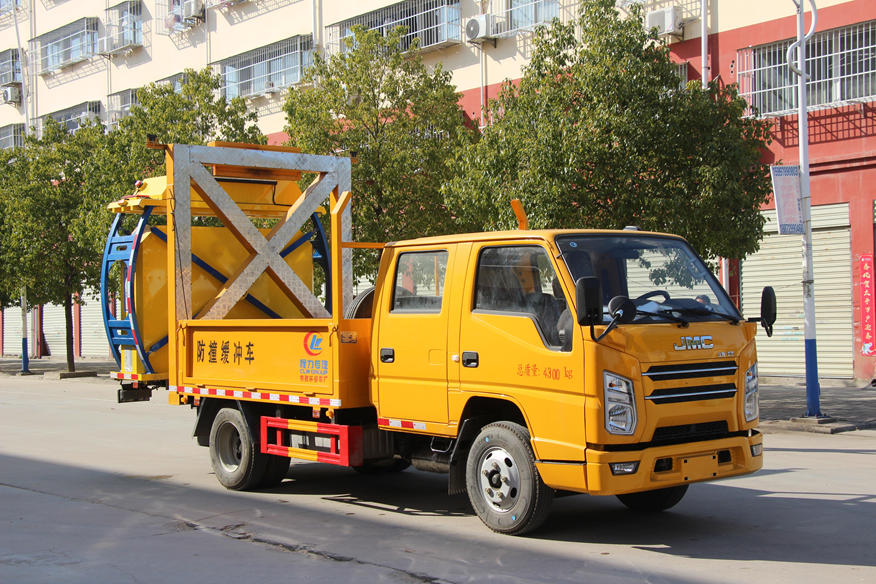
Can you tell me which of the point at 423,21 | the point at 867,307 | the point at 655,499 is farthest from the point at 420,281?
the point at 423,21

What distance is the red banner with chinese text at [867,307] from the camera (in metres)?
18.6

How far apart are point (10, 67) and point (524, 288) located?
4483 cm

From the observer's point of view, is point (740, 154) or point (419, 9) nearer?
point (740, 154)

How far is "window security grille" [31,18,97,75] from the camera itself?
39.7m

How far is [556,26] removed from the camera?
49.2ft

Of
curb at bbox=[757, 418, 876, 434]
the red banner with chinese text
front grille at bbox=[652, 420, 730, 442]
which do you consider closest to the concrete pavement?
curb at bbox=[757, 418, 876, 434]

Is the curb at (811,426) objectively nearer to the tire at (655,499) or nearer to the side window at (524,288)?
the tire at (655,499)

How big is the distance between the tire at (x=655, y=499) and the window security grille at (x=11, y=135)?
4297 cm

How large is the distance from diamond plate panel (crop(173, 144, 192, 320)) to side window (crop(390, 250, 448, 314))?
2868 mm

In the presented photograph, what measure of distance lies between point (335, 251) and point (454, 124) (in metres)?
12.1

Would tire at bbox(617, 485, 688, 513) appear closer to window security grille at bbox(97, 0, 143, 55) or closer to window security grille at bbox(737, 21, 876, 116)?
window security grille at bbox(737, 21, 876, 116)

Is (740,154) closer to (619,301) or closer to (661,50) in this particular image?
(661,50)

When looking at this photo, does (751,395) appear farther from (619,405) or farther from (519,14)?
(519,14)

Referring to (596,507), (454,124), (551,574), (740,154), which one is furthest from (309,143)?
(551,574)
